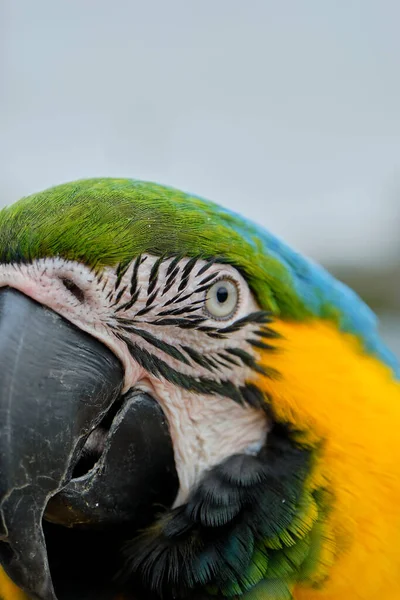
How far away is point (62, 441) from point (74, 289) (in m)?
0.24

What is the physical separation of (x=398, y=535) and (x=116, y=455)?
1.67 feet

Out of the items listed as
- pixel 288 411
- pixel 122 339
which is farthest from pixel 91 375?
pixel 288 411

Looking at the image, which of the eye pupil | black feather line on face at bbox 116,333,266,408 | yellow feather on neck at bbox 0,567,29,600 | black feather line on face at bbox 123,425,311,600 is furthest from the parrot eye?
yellow feather on neck at bbox 0,567,29,600

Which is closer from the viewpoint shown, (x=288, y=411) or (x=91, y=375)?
(x=91, y=375)

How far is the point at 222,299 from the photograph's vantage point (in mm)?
1010

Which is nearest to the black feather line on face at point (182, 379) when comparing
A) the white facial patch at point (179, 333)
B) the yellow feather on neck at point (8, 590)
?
the white facial patch at point (179, 333)

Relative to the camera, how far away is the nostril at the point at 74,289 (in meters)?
0.93

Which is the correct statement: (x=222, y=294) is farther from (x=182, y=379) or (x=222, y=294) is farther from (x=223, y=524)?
(x=223, y=524)

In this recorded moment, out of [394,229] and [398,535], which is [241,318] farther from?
[394,229]

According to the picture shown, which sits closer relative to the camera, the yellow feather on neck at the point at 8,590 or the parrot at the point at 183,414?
the parrot at the point at 183,414

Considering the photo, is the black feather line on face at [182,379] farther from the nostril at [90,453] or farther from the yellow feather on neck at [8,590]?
the yellow feather on neck at [8,590]

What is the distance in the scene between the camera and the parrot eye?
1000mm

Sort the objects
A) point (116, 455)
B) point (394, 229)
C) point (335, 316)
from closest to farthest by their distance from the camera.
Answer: point (116, 455)
point (335, 316)
point (394, 229)

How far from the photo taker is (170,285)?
3.18 feet
